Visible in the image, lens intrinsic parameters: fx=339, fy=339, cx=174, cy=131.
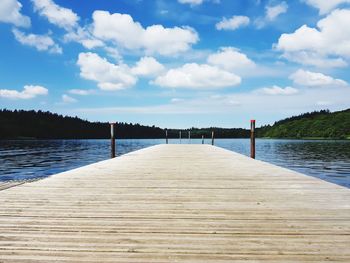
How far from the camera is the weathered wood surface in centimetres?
317

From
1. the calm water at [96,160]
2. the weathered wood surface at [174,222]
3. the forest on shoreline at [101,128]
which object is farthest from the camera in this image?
the forest on shoreline at [101,128]

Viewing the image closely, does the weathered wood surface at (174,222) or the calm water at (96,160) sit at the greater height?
the weathered wood surface at (174,222)

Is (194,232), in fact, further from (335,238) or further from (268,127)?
(268,127)

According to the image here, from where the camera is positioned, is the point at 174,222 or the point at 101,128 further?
the point at 101,128

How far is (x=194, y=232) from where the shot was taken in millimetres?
3773

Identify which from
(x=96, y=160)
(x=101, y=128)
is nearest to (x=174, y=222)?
(x=96, y=160)

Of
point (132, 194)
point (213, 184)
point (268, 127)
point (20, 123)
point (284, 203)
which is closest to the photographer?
point (284, 203)

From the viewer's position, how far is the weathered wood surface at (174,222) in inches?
125

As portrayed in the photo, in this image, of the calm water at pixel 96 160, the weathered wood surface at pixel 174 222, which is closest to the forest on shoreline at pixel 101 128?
the calm water at pixel 96 160

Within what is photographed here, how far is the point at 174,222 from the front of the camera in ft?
13.6

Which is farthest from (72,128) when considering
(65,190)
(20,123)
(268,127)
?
(65,190)

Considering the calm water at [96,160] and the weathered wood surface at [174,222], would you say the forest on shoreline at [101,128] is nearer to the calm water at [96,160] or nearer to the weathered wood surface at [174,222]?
the calm water at [96,160]

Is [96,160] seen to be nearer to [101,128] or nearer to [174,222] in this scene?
[174,222]

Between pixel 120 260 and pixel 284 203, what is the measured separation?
3139mm
